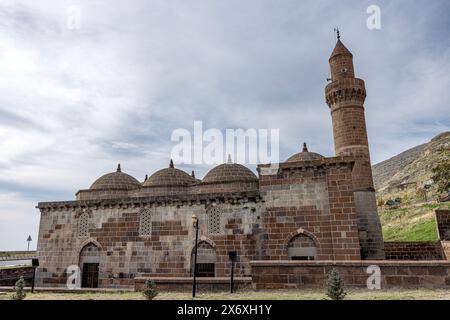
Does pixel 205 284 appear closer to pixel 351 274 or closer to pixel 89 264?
pixel 351 274

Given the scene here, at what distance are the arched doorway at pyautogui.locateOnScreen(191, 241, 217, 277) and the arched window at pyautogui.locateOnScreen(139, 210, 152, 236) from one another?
3.34 m

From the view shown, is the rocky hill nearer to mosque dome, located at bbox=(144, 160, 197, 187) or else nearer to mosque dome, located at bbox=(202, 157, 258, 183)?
mosque dome, located at bbox=(202, 157, 258, 183)

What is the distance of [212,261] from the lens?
689 inches

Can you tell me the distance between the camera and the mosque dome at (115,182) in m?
25.2

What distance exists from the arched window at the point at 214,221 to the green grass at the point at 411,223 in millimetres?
21298

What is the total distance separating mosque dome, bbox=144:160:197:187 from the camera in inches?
943

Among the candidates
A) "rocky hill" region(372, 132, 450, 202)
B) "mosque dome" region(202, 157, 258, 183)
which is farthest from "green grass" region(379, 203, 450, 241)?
"mosque dome" region(202, 157, 258, 183)

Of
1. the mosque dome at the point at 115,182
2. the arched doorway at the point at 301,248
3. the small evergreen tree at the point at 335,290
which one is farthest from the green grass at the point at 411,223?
the mosque dome at the point at 115,182

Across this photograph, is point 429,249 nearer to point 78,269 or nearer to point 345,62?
point 345,62

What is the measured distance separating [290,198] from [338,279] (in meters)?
A: 7.56

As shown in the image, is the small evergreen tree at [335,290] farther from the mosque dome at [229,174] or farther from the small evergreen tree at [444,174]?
the small evergreen tree at [444,174]

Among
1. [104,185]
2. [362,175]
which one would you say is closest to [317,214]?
[362,175]

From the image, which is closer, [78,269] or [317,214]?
[317,214]
